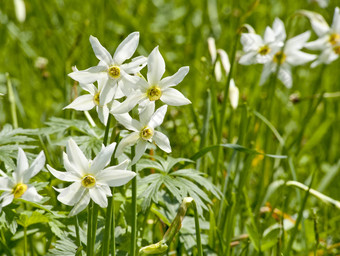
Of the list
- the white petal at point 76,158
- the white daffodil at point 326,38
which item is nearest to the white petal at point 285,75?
the white daffodil at point 326,38

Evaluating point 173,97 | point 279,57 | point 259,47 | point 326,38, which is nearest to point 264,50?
point 259,47

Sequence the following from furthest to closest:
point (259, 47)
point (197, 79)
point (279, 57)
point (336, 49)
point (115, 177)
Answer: point (197, 79) → point (336, 49) → point (279, 57) → point (259, 47) → point (115, 177)

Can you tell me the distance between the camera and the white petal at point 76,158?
137 centimetres

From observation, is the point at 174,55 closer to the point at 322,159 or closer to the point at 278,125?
the point at 278,125

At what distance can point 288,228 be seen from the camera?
253cm

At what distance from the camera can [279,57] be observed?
7.92ft

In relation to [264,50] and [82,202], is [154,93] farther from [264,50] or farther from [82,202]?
[264,50]

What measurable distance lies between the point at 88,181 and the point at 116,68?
1.01 feet

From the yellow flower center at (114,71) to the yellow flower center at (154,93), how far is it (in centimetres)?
9

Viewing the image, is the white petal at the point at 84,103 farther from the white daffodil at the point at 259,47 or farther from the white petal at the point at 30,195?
the white daffodil at the point at 259,47

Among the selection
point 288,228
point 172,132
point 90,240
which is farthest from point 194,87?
point 90,240

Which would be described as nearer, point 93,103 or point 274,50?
point 93,103

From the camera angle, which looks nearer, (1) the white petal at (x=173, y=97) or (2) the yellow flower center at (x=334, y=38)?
(1) the white petal at (x=173, y=97)

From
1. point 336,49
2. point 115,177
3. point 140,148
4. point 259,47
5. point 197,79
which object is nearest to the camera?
point 115,177
